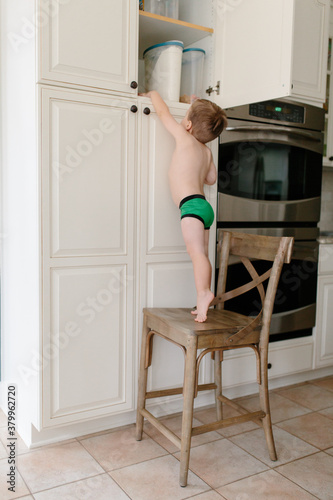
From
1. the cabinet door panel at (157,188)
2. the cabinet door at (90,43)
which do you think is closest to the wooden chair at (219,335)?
the cabinet door panel at (157,188)

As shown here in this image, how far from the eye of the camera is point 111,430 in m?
2.16

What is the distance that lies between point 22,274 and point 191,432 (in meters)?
1.00

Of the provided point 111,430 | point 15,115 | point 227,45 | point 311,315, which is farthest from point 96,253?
point 311,315

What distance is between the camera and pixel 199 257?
6.35 feet

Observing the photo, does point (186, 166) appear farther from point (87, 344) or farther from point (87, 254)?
point (87, 344)

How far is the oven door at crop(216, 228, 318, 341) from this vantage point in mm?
2494

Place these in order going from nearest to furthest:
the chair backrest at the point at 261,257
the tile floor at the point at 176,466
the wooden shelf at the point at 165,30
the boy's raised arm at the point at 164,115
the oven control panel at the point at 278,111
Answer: the tile floor at the point at 176,466, the chair backrest at the point at 261,257, the boy's raised arm at the point at 164,115, the wooden shelf at the point at 165,30, the oven control panel at the point at 278,111

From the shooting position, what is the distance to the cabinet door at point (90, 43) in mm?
1791

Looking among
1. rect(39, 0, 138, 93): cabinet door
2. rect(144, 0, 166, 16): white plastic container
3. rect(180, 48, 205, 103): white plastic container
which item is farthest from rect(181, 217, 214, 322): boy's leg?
rect(144, 0, 166, 16): white plastic container

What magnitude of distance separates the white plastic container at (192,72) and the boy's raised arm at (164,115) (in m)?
0.31

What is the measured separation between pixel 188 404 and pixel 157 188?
3.23 ft

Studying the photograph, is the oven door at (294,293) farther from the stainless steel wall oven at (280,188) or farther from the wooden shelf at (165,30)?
the wooden shelf at (165,30)

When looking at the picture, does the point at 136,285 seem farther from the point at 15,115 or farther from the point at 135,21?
the point at 135,21

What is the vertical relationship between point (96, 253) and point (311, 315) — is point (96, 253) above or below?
above
